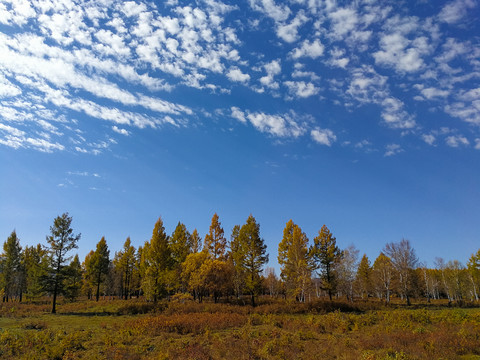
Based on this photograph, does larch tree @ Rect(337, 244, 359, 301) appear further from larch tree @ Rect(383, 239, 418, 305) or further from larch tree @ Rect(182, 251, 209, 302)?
larch tree @ Rect(182, 251, 209, 302)

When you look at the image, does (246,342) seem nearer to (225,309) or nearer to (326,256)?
(225,309)

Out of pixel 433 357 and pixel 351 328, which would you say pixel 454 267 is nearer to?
pixel 351 328

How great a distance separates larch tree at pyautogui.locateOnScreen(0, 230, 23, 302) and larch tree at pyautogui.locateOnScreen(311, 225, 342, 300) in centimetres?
5478

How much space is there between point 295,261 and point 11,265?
51.8 metres

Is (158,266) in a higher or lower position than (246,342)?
higher

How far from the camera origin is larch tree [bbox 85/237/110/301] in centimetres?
5397

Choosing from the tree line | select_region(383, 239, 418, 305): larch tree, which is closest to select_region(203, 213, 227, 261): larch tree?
the tree line

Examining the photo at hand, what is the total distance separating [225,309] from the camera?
2991 centimetres

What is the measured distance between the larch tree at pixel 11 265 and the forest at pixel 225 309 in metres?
0.23

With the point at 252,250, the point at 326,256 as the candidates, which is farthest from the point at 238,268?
the point at 326,256

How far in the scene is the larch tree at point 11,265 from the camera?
2048 inches

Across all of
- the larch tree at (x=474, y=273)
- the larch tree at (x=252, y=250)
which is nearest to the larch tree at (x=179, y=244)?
the larch tree at (x=252, y=250)

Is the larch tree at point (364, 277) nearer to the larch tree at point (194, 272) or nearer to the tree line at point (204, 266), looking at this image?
the tree line at point (204, 266)

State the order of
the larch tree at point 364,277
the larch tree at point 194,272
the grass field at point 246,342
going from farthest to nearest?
1. the larch tree at point 364,277
2. the larch tree at point 194,272
3. the grass field at point 246,342
